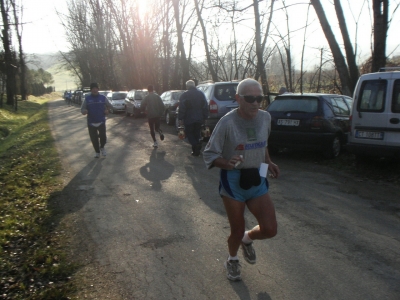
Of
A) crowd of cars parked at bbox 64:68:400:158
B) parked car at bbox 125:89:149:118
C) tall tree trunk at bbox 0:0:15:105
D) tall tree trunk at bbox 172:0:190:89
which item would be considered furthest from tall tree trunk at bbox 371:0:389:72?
tall tree trunk at bbox 0:0:15:105

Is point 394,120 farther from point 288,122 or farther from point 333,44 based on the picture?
point 333,44

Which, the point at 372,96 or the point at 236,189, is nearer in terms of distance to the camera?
the point at 236,189

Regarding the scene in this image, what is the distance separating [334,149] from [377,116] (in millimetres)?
1708

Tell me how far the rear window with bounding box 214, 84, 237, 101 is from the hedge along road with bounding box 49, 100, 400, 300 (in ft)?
17.2

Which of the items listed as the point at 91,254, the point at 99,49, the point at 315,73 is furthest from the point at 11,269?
the point at 99,49

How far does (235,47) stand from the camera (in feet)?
73.7

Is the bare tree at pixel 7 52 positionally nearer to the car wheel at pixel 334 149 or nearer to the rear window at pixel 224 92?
the rear window at pixel 224 92

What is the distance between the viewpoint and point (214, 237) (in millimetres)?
5043

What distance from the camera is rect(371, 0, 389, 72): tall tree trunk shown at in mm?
10742

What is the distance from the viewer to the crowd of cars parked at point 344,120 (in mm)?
8211

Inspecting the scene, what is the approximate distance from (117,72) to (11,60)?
71.3 feet

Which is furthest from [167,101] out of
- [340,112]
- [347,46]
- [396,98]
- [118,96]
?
[396,98]

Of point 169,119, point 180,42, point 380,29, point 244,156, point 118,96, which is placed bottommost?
point 169,119

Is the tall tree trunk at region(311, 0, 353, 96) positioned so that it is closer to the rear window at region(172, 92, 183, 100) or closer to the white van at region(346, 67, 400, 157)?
the white van at region(346, 67, 400, 157)
